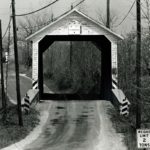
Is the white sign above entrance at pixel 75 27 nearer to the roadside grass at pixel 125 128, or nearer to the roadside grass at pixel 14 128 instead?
the roadside grass at pixel 125 128

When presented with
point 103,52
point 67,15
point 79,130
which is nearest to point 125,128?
point 79,130

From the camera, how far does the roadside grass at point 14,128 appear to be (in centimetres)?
1825

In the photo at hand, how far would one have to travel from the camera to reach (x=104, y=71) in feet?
106

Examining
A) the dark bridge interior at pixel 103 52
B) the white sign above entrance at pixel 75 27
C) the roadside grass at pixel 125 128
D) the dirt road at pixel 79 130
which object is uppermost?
the white sign above entrance at pixel 75 27

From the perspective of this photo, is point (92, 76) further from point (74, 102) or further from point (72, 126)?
point (72, 126)

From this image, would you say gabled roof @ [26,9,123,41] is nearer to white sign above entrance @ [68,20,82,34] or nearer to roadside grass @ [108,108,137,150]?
white sign above entrance @ [68,20,82,34]

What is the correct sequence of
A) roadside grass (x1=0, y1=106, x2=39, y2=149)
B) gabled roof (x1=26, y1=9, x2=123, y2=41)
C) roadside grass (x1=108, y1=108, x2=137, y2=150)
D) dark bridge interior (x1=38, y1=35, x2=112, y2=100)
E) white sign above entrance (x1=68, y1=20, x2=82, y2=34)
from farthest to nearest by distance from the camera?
dark bridge interior (x1=38, y1=35, x2=112, y2=100), white sign above entrance (x1=68, y1=20, x2=82, y2=34), gabled roof (x1=26, y1=9, x2=123, y2=41), roadside grass (x1=0, y1=106, x2=39, y2=149), roadside grass (x1=108, y1=108, x2=137, y2=150)

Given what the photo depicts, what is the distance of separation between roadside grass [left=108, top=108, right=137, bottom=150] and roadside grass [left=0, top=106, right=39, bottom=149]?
361 cm

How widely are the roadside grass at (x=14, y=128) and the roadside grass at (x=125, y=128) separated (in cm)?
361

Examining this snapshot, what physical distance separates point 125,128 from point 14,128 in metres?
4.67

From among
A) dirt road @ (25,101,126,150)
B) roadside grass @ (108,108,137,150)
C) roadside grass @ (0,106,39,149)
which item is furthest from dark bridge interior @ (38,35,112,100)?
roadside grass @ (0,106,39,149)

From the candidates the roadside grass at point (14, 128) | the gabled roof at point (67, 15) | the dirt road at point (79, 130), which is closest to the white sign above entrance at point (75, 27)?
the gabled roof at point (67, 15)

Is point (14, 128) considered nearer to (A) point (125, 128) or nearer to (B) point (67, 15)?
(A) point (125, 128)

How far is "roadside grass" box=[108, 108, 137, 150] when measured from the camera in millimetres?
16953
